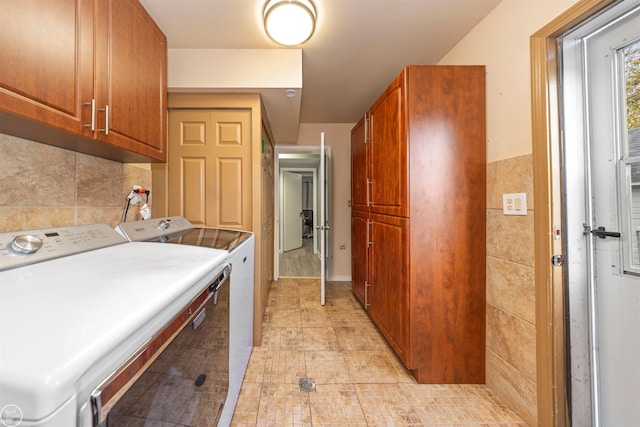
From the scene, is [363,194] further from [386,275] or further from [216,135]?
[216,135]

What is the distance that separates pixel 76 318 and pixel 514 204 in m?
1.73

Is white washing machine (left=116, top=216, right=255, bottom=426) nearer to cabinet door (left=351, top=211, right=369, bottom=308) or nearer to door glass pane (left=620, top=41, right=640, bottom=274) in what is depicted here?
cabinet door (left=351, top=211, right=369, bottom=308)

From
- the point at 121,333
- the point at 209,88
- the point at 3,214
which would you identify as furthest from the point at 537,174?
the point at 3,214

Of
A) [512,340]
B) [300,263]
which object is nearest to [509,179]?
[512,340]

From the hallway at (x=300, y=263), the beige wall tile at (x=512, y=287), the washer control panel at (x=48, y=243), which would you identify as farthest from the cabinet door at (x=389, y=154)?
the hallway at (x=300, y=263)

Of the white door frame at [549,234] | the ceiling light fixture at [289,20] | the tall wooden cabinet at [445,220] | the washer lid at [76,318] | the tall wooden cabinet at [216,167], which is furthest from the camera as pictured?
the tall wooden cabinet at [216,167]

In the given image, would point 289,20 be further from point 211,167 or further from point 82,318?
point 82,318

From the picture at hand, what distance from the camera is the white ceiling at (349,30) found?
56.5 inches

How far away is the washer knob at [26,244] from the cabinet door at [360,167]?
2032mm

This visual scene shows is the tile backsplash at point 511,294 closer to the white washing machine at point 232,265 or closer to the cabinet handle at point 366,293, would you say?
the cabinet handle at point 366,293

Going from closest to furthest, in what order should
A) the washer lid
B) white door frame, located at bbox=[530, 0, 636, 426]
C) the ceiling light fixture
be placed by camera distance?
the washer lid → white door frame, located at bbox=[530, 0, 636, 426] → the ceiling light fixture

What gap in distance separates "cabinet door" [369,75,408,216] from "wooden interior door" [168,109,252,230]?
1047mm

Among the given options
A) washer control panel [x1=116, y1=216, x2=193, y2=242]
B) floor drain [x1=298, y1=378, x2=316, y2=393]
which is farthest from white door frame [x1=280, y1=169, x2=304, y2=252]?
floor drain [x1=298, y1=378, x2=316, y2=393]

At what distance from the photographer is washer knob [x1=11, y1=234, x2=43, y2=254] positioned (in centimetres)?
79
